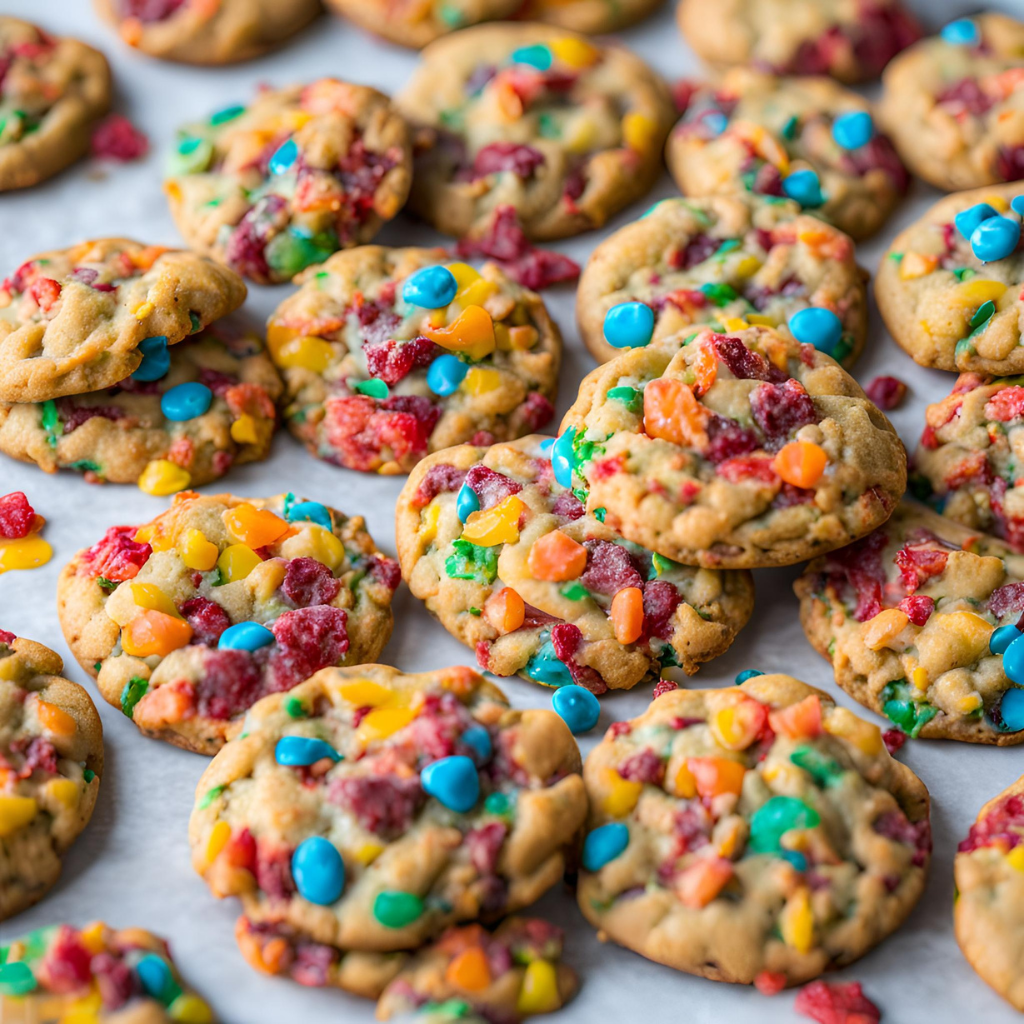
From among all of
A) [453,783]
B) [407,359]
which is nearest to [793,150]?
[407,359]

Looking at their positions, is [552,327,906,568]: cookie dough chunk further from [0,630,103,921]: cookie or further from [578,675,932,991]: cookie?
[0,630,103,921]: cookie

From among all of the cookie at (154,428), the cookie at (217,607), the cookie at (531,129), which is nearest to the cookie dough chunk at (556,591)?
the cookie at (217,607)

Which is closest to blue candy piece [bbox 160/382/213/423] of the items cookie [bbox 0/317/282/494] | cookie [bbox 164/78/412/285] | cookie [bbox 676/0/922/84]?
cookie [bbox 0/317/282/494]

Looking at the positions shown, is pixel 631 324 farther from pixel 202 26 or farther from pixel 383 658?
pixel 202 26

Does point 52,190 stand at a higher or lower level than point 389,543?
higher

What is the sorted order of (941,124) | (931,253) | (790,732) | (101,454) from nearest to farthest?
1. (790,732)
2. (101,454)
3. (931,253)
4. (941,124)

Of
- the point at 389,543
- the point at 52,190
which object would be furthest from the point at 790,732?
the point at 52,190

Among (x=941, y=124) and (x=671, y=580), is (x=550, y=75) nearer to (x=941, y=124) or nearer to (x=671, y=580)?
(x=941, y=124)

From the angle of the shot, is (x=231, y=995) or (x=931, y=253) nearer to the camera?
(x=231, y=995)

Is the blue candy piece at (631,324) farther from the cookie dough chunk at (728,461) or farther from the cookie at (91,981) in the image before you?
the cookie at (91,981)
